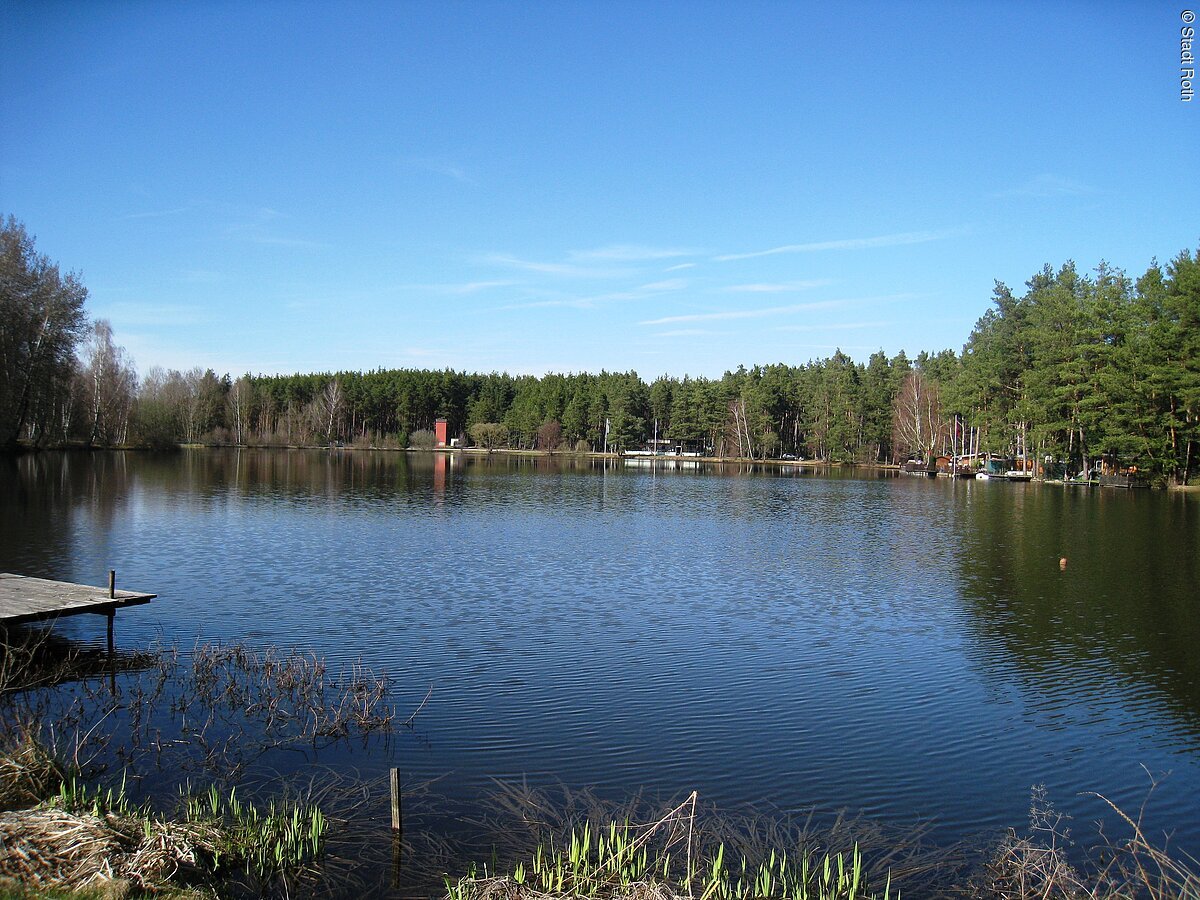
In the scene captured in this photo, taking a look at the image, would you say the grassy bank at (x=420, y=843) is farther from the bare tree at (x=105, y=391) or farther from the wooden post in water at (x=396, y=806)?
the bare tree at (x=105, y=391)

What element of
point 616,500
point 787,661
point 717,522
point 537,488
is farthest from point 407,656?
point 537,488

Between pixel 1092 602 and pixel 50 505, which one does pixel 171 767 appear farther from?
pixel 50 505

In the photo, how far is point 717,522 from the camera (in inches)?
1441

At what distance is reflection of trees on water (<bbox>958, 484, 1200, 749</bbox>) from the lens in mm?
13727

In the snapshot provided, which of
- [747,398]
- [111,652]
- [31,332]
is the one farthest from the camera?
[747,398]

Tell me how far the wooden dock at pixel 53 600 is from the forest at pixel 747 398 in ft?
159

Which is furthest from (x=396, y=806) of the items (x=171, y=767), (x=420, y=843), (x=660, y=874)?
(x=171, y=767)

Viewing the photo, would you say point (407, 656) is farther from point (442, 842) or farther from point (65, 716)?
point (442, 842)

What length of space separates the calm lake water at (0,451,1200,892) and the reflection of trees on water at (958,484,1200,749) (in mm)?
105

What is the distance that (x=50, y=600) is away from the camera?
1410 cm

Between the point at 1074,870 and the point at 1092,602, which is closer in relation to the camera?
the point at 1074,870

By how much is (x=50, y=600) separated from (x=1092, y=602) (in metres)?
21.0

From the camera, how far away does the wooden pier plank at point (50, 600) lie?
13188 millimetres

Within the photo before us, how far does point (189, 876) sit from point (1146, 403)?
6448 centimetres
